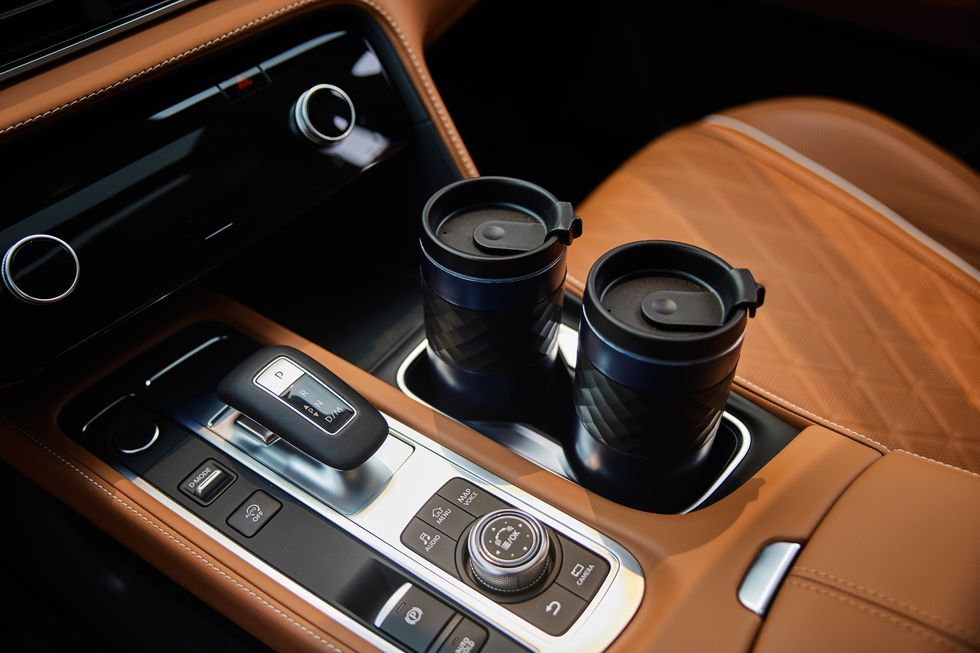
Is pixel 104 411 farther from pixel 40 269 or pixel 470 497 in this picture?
pixel 470 497

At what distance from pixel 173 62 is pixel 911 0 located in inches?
47.7

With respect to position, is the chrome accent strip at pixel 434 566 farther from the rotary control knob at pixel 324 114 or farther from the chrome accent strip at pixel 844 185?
the chrome accent strip at pixel 844 185

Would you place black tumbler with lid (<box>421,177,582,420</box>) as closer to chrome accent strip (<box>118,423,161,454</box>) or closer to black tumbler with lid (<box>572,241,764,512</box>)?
black tumbler with lid (<box>572,241,764,512</box>)

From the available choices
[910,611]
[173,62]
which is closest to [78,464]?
[173,62]

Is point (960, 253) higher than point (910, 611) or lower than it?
lower

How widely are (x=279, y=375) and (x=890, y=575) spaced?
47 cm

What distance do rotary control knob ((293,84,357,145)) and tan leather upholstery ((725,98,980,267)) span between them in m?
0.60

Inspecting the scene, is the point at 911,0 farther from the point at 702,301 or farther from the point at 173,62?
the point at 173,62

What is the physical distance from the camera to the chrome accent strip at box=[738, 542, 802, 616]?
52 centimetres

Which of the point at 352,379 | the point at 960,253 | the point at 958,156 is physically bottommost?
the point at 958,156

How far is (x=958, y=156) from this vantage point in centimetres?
142

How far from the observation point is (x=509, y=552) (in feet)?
1.76

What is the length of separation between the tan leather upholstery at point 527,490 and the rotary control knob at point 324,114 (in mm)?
225

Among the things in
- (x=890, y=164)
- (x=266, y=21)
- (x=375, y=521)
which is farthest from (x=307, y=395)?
(x=890, y=164)
